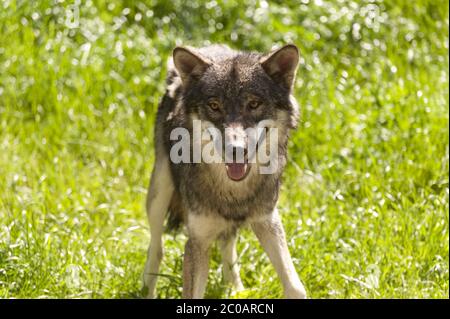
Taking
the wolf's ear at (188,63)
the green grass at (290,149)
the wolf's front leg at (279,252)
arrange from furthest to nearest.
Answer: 1. the green grass at (290,149)
2. the wolf's ear at (188,63)
3. the wolf's front leg at (279,252)

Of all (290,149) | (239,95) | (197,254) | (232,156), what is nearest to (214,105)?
(239,95)

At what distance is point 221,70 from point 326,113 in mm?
2731

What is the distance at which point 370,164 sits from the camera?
790 cm

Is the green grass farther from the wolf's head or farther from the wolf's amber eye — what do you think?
the wolf's amber eye

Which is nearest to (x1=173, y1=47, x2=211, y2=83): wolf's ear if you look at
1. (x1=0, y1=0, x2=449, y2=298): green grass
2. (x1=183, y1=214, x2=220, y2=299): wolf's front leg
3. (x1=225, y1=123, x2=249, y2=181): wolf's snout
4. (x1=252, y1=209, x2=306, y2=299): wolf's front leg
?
(x1=225, y1=123, x2=249, y2=181): wolf's snout

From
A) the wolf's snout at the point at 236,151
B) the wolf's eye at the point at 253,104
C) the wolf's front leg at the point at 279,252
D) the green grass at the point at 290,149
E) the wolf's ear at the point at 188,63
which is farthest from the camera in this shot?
the green grass at the point at 290,149

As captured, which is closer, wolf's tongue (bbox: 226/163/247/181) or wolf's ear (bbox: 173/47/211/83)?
wolf's tongue (bbox: 226/163/247/181)

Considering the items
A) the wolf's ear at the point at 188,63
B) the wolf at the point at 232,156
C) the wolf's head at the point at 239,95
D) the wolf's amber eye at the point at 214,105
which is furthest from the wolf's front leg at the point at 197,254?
the wolf's ear at the point at 188,63

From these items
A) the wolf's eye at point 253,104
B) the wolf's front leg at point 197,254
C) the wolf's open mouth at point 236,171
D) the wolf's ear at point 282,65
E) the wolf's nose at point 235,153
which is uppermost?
the wolf's ear at point 282,65

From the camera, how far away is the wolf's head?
561 centimetres

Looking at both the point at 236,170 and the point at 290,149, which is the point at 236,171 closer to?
the point at 236,170

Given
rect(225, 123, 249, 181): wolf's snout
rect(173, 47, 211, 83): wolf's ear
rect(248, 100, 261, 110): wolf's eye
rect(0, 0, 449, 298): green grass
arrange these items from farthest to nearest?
rect(0, 0, 449, 298): green grass
rect(173, 47, 211, 83): wolf's ear
rect(248, 100, 261, 110): wolf's eye
rect(225, 123, 249, 181): wolf's snout

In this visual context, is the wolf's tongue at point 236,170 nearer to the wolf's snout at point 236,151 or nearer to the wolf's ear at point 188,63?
the wolf's snout at point 236,151

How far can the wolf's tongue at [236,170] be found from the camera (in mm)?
5684
